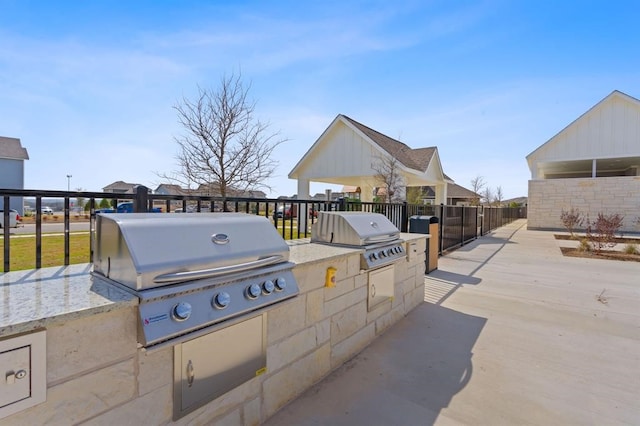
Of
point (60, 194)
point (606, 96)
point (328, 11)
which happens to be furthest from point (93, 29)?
point (606, 96)

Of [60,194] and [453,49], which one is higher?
[453,49]

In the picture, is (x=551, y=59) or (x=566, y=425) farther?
(x=551, y=59)

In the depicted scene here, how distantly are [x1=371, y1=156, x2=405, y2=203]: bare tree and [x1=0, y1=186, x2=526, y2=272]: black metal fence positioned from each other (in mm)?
2646

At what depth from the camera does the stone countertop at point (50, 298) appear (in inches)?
41.8

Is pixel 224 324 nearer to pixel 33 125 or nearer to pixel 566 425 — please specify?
pixel 566 425

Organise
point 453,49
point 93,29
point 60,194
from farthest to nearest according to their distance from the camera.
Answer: point 453,49 < point 93,29 < point 60,194

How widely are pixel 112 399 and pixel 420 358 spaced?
265cm

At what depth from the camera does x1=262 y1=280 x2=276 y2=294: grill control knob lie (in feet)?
5.83

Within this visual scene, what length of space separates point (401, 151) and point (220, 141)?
9806 millimetres

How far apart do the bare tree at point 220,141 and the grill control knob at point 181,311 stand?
705cm

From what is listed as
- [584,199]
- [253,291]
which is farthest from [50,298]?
[584,199]

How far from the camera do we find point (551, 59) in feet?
27.7

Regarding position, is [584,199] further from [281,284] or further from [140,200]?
[140,200]

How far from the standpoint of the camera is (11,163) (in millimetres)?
22594
